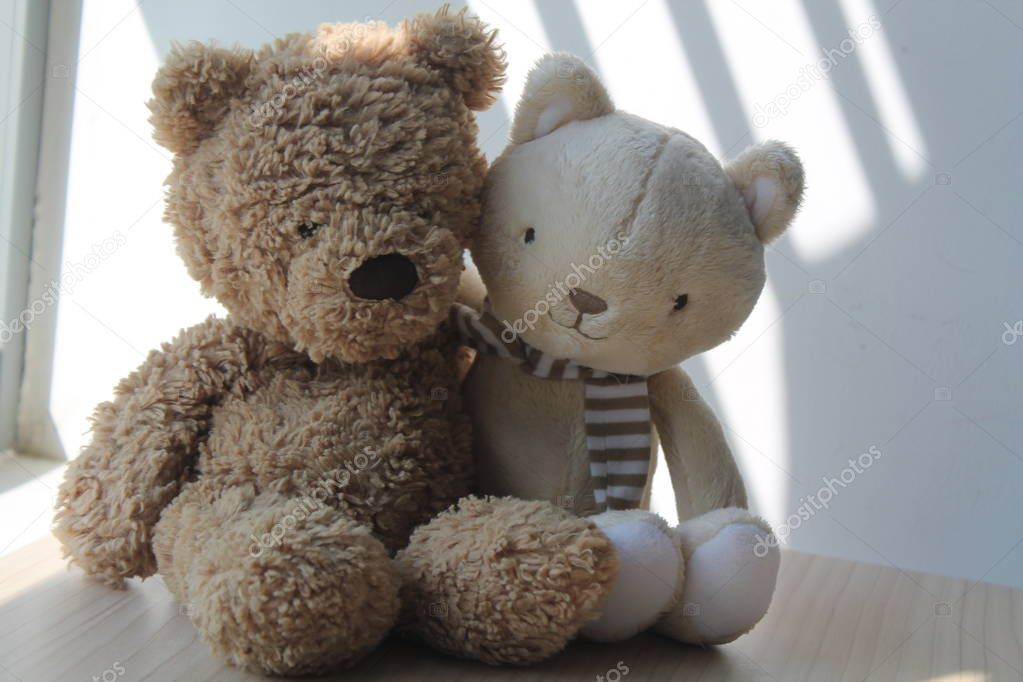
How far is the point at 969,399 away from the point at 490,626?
0.77 metres

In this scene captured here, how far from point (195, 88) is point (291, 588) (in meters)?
0.46

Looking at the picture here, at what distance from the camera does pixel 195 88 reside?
3.44ft

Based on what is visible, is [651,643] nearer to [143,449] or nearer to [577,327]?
[577,327]

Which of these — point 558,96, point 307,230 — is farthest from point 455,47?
point 307,230

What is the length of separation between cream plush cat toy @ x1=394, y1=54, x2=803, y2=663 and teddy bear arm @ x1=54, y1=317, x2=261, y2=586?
0.85 feet

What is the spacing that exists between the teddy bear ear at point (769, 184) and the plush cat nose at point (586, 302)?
18 centimetres

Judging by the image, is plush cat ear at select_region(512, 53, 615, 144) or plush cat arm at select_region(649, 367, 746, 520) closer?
plush cat ear at select_region(512, 53, 615, 144)

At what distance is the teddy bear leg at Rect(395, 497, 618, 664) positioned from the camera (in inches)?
38.5

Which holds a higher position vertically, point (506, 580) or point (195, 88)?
point (195, 88)

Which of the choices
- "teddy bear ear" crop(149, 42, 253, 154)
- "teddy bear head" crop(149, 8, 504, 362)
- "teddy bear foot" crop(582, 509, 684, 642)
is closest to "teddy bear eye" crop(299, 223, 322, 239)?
"teddy bear head" crop(149, 8, 504, 362)

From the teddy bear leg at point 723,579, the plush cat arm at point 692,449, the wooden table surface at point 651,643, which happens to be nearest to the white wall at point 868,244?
the wooden table surface at point 651,643

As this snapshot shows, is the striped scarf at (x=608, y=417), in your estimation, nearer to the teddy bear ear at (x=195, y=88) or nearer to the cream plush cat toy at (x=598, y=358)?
the cream plush cat toy at (x=598, y=358)

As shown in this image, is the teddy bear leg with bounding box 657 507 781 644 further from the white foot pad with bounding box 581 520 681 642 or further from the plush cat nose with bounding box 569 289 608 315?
the plush cat nose with bounding box 569 289 608 315

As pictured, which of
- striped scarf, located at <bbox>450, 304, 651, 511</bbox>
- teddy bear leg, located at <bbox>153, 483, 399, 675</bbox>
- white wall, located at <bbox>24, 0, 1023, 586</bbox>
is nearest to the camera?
teddy bear leg, located at <bbox>153, 483, 399, 675</bbox>
